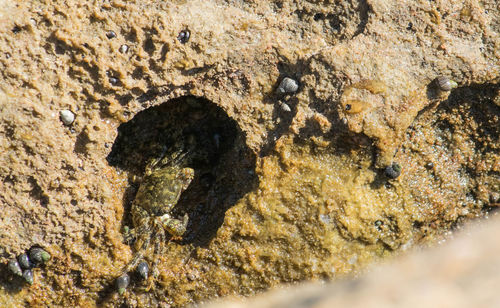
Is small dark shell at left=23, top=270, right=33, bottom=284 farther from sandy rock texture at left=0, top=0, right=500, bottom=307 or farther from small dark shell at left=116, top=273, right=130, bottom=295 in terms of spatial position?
small dark shell at left=116, top=273, right=130, bottom=295

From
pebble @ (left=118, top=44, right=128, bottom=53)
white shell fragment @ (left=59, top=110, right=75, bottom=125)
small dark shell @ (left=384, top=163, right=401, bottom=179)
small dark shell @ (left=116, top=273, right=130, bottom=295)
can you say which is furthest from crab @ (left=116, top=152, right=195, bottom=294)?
small dark shell @ (left=384, top=163, right=401, bottom=179)

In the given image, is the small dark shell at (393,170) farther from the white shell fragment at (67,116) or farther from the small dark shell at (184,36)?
the white shell fragment at (67,116)

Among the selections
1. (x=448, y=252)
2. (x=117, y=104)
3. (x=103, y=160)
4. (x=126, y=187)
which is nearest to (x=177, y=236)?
(x=126, y=187)

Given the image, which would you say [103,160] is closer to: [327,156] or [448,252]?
[327,156]

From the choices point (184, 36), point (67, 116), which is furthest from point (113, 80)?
point (184, 36)

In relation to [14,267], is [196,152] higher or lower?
higher

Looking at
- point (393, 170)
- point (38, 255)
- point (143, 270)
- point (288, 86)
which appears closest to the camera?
point (288, 86)

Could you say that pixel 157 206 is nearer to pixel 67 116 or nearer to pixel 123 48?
pixel 67 116
